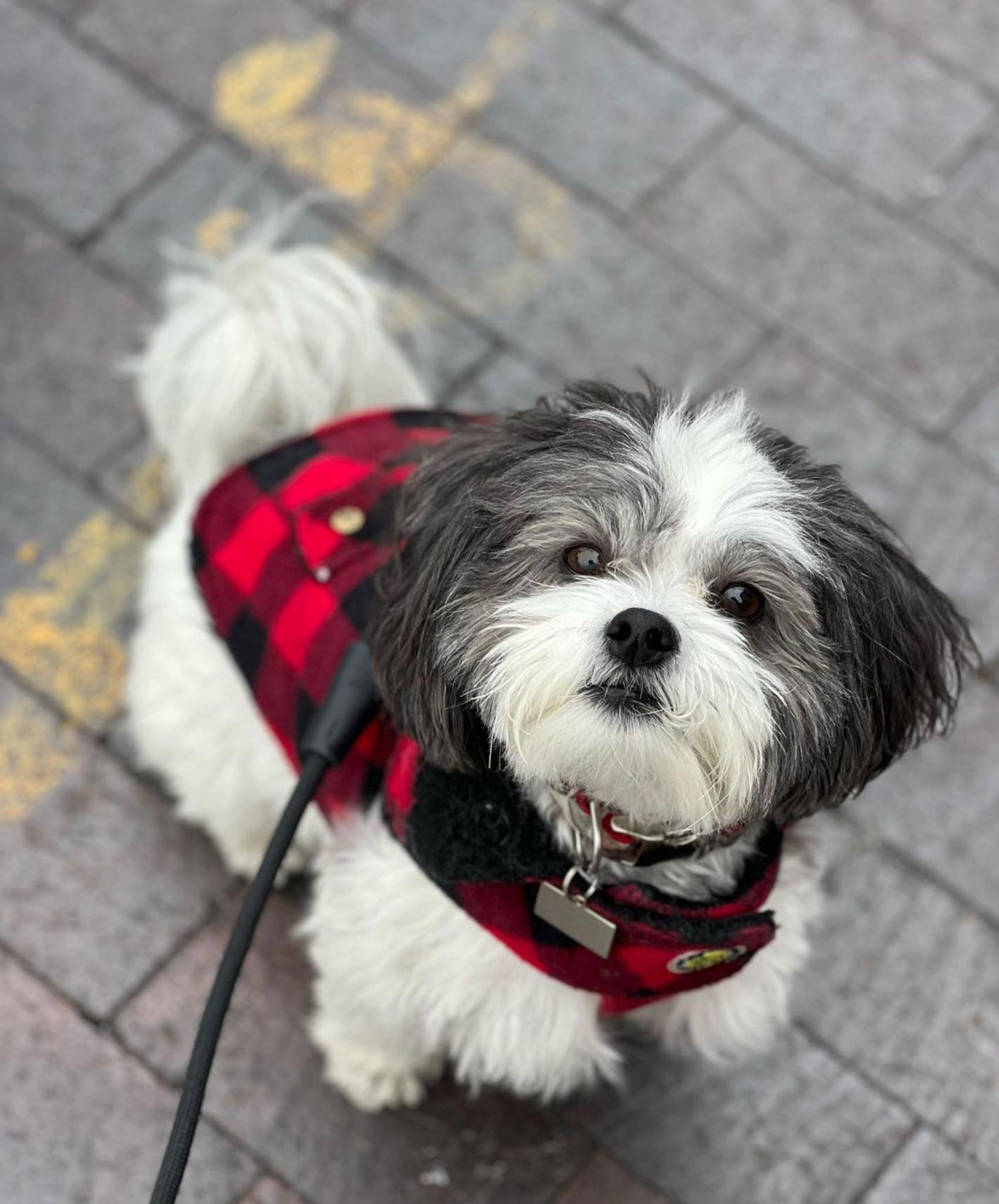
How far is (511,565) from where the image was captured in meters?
1.89

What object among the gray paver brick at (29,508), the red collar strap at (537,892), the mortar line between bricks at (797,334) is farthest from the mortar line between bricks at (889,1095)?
the gray paver brick at (29,508)

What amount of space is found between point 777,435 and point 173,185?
237 cm

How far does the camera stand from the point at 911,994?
9.89 ft

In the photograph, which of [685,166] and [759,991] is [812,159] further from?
[759,991]

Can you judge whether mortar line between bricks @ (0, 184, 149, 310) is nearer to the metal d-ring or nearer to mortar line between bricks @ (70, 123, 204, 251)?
mortar line between bricks @ (70, 123, 204, 251)

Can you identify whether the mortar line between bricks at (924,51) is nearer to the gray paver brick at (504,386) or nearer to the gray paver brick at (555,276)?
the gray paver brick at (555,276)

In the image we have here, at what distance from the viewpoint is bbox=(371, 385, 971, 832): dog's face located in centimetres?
177

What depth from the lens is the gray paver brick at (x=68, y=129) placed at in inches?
148

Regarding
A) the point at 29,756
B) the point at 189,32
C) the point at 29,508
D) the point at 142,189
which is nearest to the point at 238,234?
the point at 142,189

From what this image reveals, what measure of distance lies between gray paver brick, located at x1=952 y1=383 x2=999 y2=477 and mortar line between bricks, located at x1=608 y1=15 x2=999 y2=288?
38 cm

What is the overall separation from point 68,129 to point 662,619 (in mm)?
2807

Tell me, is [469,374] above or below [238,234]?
above

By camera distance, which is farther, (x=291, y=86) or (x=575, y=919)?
(x=291, y=86)

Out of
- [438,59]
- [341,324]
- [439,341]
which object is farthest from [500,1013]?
[438,59]
